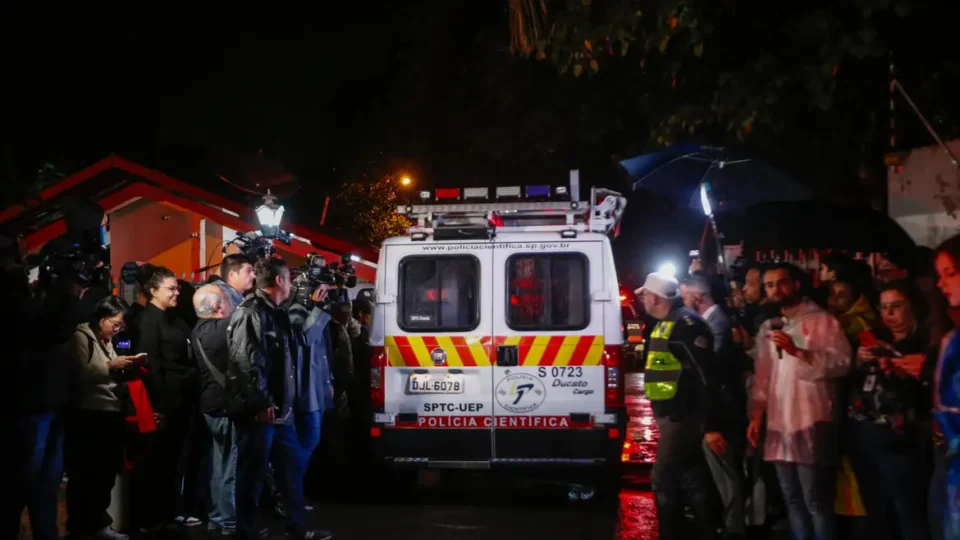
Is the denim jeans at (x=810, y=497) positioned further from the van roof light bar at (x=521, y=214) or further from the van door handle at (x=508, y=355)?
the van roof light bar at (x=521, y=214)

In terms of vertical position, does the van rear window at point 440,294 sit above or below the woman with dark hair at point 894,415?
above

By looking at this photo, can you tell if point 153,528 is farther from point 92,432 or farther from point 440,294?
point 440,294

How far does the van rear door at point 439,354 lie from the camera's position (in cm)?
866

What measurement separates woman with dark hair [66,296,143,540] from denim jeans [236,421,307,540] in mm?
955

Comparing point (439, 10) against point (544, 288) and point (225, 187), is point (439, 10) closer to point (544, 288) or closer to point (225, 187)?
point (225, 187)

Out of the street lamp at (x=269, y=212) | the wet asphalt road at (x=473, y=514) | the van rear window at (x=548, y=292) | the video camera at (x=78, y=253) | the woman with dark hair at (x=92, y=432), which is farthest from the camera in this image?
the street lamp at (x=269, y=212)

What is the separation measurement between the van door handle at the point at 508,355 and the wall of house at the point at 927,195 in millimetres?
3196

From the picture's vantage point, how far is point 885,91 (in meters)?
9.87

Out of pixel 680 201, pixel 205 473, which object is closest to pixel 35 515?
pixel 205 473

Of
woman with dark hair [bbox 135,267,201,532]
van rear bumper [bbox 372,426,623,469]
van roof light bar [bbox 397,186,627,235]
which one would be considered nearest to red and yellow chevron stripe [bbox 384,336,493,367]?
van rear bumper [bbox 372,426,623,469]

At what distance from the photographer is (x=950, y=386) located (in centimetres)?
444

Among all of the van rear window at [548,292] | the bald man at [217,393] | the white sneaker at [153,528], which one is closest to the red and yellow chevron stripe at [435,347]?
Result: the van rear window at [548,292]

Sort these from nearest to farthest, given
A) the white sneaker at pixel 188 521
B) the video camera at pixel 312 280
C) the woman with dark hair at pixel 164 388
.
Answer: the woman with dark hair at pixel 164 388 < the white sneaker at pixel 188 521 < the video camera at pixel 312 280

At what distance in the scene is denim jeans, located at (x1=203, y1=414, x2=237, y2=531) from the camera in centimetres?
771
